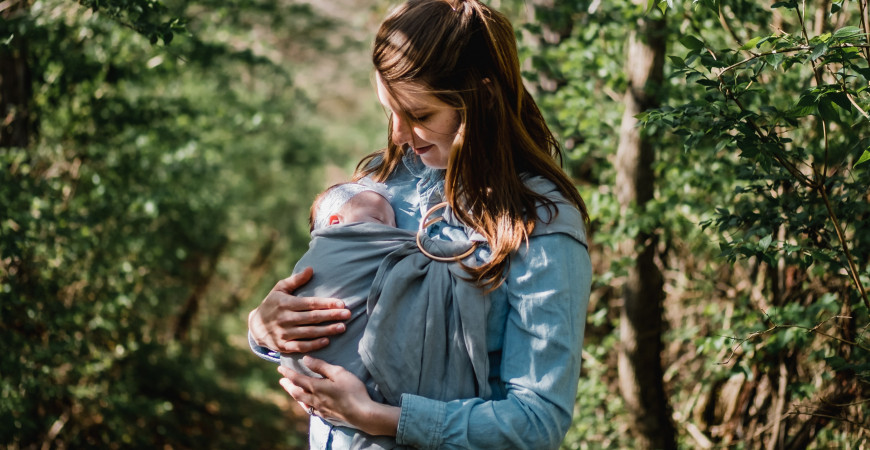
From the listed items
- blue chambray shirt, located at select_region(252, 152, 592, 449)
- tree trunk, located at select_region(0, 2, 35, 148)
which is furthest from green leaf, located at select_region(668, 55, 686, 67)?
tree trunk, located at select_region(0, 2, 35, 148)

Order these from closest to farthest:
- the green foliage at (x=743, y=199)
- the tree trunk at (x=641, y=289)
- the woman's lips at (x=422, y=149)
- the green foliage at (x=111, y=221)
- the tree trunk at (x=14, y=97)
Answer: the woman's lips at (x=422, y=149) < the green foliage at (x=743, y=199) < the tree trunk at (x=641, y=289) < the green foliage at (x=111, y=221) < the tree trunk at (x=14, y=97)

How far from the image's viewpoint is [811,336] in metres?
2.44

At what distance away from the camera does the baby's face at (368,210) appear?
1.71 m

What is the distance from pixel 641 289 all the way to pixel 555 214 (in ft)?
5.92

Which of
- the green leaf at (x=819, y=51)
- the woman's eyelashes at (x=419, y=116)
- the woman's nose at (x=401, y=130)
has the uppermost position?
the green leaf at (x=819, y=51)

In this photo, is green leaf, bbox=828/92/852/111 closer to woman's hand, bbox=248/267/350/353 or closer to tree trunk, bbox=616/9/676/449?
woman's hand, bbox=248/267/350/353

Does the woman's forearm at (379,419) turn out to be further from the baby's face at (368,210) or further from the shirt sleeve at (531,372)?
the baby's face at (368,210)

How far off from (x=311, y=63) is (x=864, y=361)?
32.8ft

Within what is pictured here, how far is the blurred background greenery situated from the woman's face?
24.6 inches

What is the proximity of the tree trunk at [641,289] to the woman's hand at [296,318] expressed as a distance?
1.83 metres

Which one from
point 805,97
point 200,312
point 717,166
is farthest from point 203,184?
point 805,97

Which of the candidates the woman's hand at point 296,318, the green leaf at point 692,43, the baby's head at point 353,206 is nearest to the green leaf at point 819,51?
the green leaf at point 692,43

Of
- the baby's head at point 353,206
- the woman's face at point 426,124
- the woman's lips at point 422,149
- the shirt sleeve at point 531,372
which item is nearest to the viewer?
the shirt sleeve at point 531,372

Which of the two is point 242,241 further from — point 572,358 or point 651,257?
point 572,358
